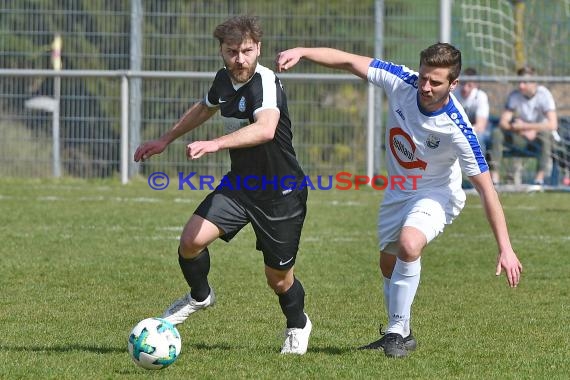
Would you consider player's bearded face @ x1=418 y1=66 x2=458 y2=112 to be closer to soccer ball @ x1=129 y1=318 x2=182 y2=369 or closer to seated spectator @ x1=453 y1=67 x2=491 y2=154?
soccer ball @ x1=129 y1=318 x2=182 y2=369

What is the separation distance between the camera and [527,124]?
15.8m

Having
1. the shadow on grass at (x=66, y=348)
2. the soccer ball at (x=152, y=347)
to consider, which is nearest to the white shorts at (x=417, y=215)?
the soccer ball at (x=152, y=347)

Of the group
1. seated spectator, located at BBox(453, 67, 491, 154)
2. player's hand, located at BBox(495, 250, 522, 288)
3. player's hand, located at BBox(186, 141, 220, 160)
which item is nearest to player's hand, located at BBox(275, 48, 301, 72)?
player's hand, located at BBox(186, 141, 220, 160)

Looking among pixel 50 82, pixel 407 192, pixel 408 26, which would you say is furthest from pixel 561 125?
pixel 407 192

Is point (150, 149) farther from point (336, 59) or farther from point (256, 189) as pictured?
point (336, 59)

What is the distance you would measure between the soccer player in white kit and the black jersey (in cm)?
21

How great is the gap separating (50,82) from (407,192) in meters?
11.1

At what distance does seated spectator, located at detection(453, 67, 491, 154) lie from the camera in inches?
618

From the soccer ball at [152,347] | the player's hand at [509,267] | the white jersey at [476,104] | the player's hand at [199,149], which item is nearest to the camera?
the player's hand at [199,149]

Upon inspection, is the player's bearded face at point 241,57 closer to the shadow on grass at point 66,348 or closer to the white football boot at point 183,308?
the white football boot at point 183,308

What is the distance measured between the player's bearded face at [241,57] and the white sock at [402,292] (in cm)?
127

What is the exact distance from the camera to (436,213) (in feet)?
20.7

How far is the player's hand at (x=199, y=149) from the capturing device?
17.7 ft

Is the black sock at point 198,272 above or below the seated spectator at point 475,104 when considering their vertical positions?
below
